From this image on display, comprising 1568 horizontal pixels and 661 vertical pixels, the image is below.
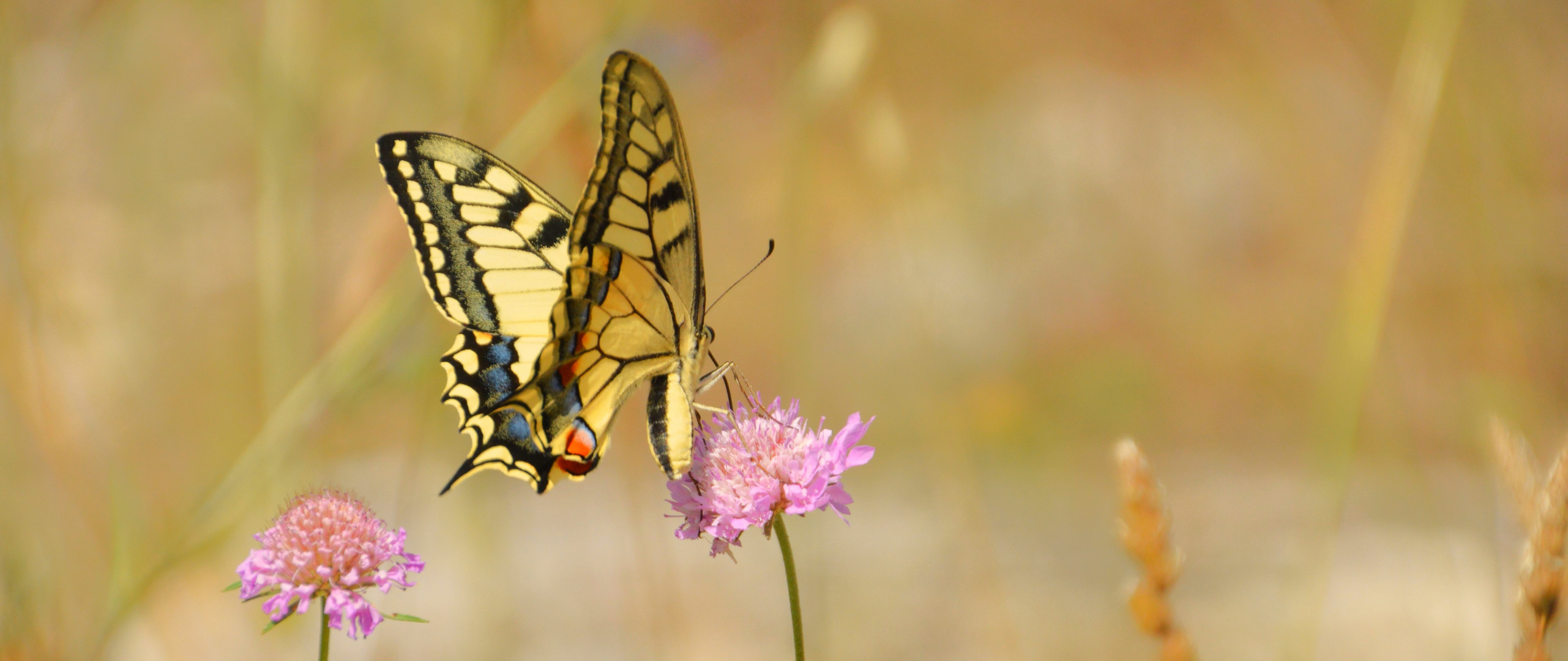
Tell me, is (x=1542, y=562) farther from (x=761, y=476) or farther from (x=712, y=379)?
(x=712, y=379)

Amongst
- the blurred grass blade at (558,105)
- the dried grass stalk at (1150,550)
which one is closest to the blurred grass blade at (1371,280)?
the dried grass stalk at (1150,550)

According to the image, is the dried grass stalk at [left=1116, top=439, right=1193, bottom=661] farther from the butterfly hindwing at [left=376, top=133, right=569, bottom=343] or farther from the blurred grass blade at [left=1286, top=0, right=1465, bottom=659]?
the butterfly hindwing at [left=376, top=133, right=569, bottom=343]

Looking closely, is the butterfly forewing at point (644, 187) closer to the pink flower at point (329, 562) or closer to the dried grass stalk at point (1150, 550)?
the pink flower at point (329, 562)

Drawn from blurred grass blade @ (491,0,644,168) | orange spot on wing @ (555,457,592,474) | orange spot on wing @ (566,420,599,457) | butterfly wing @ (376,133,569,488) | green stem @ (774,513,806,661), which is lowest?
green stem @ (774,513,806,661)

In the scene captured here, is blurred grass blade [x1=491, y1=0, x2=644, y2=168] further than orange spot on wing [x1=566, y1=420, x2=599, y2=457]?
Yes

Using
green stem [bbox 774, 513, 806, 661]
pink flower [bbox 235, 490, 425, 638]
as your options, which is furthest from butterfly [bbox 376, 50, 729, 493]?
green stem [bbox 774, 513, 806, 661]

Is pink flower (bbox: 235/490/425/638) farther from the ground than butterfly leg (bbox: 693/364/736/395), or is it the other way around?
butterfly leg (bbox: 693/364/736/395)
